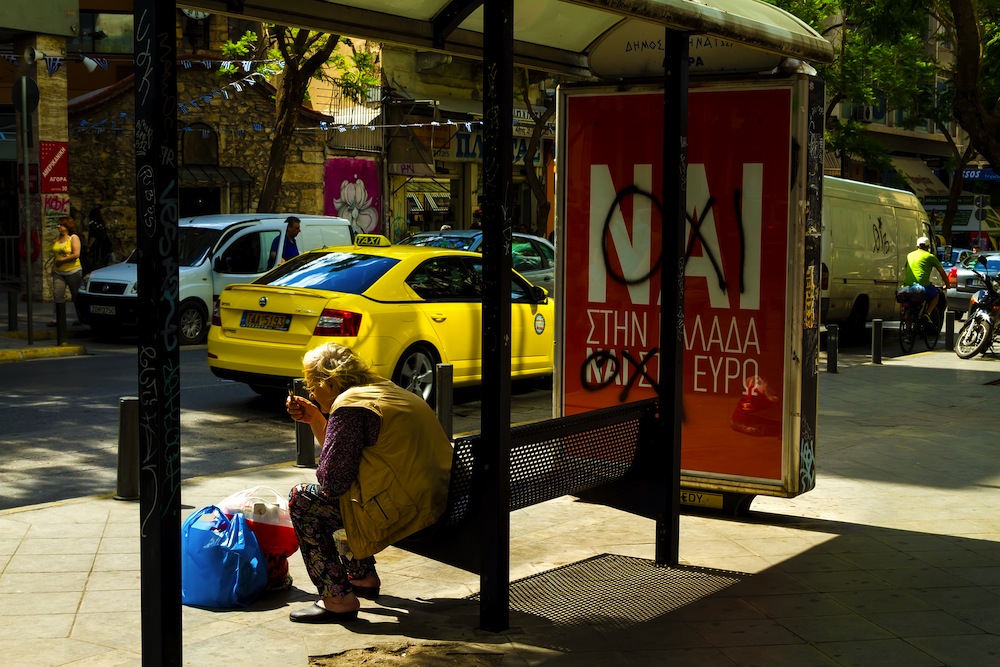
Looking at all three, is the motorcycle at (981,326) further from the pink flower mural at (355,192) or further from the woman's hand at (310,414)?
the pink flower mural at (355,192)

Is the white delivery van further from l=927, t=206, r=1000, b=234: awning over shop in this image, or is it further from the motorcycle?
l=927, t=206, r=1000, b=234: awning over shop

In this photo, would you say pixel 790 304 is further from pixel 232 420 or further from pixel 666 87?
pixel 232 420

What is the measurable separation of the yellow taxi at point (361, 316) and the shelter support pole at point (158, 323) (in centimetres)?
658

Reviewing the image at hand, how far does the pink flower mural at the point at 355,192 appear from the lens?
2973cm

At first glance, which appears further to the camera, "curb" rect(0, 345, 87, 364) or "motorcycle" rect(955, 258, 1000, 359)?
"motorcycle" rect(955, 258, 1000, 359)

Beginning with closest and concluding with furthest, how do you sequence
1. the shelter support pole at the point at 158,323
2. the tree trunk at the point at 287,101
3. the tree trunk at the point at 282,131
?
the shelter support pole at the point at 158,323
the tree trunk at the point at 287,101
the tree trunk at the point at 282,131

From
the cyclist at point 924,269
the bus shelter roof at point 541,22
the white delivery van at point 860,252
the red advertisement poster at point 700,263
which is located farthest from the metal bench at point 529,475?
the cyclist at point 924,269

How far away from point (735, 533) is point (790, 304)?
1.34 metres

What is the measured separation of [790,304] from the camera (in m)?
6.81

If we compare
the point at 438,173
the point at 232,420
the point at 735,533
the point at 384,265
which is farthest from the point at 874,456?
the point at 438,173

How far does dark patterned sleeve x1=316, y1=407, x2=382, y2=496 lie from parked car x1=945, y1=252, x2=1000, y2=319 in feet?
69.2

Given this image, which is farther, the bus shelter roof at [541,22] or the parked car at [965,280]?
the parked car at [965,280]

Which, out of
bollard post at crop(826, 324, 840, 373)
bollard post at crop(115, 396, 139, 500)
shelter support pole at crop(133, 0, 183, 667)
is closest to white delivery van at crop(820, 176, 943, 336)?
bollard post at crop(826, 324, 840, 373)

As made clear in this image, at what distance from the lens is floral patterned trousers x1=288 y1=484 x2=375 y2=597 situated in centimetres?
513
